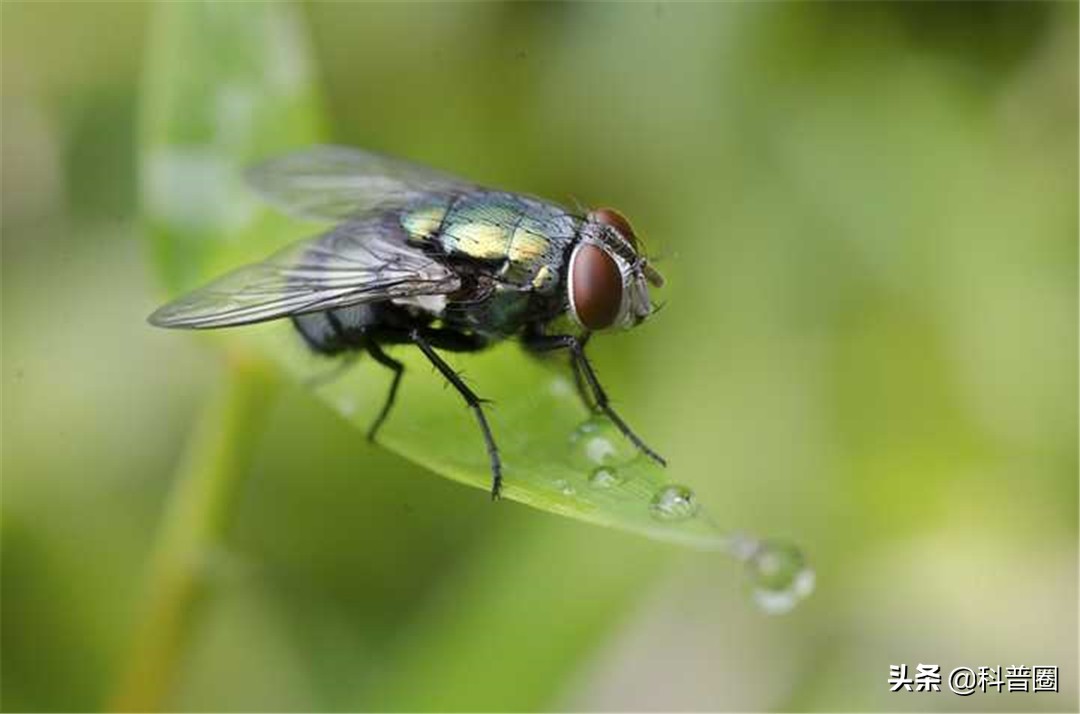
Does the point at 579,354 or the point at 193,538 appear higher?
the point at 579,354

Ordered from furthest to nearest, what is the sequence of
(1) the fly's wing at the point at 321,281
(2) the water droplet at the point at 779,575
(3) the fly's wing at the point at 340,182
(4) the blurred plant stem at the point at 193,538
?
(3) the fly's wing at the point at 340,182 → (4) the blurred plant stem at the point at 193,538 → (1) the fly's wing at the point at 321,281 → (2) the water droplet at the point at 779,575

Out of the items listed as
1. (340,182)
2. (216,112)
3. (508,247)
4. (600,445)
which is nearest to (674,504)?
(600,445)

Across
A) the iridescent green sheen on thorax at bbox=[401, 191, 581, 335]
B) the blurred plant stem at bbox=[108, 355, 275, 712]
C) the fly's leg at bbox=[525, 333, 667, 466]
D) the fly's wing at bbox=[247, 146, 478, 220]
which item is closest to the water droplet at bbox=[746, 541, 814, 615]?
the fly's leg at bbox=[525, 333, 667, 466]

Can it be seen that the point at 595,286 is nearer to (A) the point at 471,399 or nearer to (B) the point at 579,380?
(B) the point at 579,380

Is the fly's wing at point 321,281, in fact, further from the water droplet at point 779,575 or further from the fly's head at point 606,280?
the water droplet at point 779,575

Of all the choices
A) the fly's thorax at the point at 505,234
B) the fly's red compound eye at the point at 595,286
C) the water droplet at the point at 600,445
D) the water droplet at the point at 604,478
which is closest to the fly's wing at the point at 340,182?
the fly's thorax at the point at 505,234

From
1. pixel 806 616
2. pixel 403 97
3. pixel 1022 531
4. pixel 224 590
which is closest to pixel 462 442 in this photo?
pixel 224 590

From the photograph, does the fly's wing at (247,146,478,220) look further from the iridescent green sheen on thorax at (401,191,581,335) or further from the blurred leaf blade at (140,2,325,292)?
the iridescent green sheen on thorax at (401,191,581,335)
